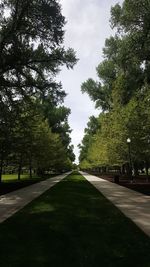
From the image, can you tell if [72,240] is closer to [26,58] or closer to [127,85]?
[26,58]

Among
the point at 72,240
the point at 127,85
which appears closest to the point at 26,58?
the point at 127,85

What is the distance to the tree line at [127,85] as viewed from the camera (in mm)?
27484

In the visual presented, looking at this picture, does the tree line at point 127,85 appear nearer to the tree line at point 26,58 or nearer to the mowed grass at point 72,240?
the tree line at point 26,58

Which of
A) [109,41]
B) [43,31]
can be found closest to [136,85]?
[43,31]

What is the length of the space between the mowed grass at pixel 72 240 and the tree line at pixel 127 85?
15.1 m

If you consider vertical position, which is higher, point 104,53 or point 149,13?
point 104,53

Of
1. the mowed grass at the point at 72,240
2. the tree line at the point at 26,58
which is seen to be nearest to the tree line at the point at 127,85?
the tree line at the point at 26,58

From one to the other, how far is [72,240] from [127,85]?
28458 millimetres

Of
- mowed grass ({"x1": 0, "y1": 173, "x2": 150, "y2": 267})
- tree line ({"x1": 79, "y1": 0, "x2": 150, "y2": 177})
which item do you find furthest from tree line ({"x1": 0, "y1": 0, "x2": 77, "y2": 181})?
mowed grass ({"x1": 0, "y1": 173, "x2": 150, "y2": 267})

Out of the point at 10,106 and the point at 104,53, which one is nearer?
the point at 10,106

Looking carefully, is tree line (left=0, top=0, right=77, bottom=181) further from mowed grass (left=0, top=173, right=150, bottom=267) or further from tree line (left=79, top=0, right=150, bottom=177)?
mowed grass (left=0, top=173, right=150, bottom=267)

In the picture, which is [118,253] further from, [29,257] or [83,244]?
[29,257]

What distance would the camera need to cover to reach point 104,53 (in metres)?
51.8

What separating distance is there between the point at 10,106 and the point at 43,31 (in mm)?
5009
